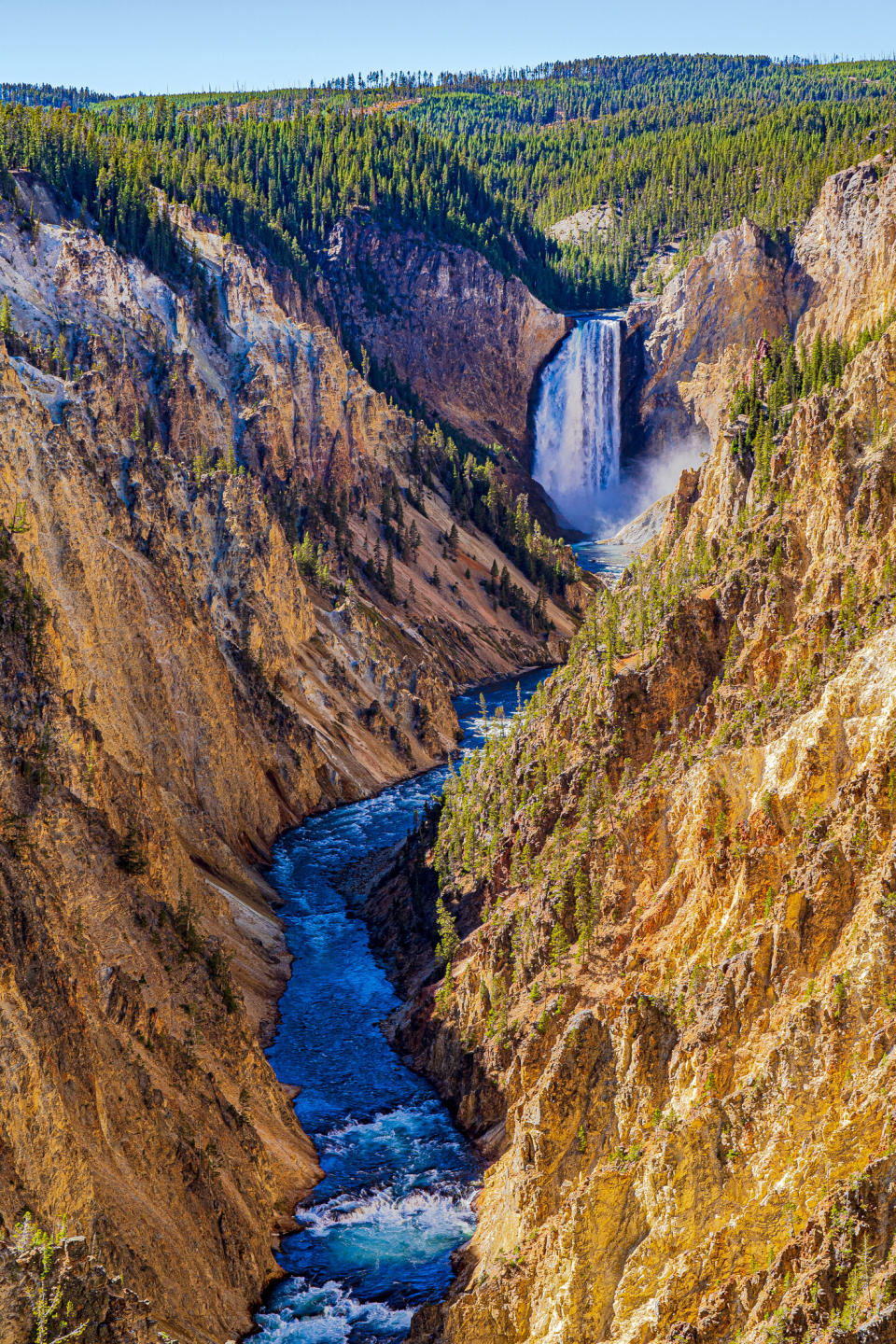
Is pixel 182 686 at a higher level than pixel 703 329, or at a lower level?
lower

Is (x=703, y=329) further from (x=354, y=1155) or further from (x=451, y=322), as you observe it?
(x=354, y=1155)

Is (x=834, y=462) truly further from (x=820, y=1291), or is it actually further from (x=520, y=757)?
(x=820, y=1291)

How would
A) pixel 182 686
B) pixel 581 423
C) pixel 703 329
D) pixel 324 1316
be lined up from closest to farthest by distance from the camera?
pixel 324 1316 < pixel 182 686 < pixel 703 329 < pixel 581 423

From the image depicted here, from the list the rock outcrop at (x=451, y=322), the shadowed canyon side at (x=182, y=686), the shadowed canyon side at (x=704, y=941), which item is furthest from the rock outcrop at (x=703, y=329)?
the shadowed canyon side at (x=704, y=941)

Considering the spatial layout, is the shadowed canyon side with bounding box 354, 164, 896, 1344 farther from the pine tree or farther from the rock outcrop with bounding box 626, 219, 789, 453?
the rock outcrop with bounding box 626, 219, 789, 453

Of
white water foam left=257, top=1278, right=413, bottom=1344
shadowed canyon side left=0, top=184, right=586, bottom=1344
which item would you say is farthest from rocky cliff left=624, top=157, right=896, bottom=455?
white water foam left=257, top=1278, right=413, bottom=1344

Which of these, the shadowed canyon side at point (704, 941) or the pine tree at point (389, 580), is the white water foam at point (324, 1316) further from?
the pine tree at point (389, 580)

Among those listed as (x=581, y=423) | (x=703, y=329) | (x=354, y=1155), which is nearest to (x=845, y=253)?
(x=703, y=329)
